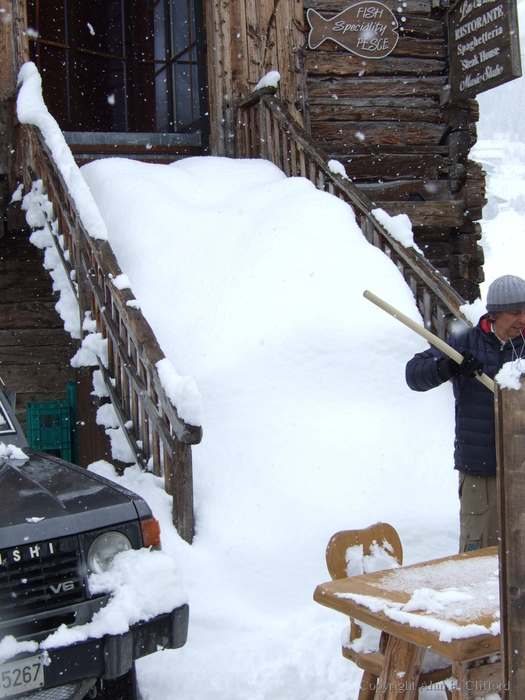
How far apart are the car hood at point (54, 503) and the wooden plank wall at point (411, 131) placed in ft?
20.5

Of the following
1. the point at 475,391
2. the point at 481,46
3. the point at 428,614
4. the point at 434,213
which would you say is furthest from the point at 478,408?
the point at 481,46

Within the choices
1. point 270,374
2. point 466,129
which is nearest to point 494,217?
point 466,129

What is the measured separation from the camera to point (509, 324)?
131 inches

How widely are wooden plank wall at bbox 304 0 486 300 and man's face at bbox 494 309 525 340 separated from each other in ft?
17.9

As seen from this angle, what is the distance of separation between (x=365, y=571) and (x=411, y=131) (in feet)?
24.0

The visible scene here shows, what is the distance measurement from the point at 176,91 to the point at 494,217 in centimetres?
5897

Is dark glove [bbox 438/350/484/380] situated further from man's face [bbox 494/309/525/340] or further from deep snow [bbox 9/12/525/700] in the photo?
deep snow [bbox 9/12/525/700]

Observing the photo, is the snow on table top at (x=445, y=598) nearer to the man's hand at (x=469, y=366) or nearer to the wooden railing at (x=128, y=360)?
the man's hand at (x=469, y=366)

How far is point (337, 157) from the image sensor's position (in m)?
8.83

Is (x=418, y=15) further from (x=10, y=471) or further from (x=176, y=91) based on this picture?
(x=10, y=471)

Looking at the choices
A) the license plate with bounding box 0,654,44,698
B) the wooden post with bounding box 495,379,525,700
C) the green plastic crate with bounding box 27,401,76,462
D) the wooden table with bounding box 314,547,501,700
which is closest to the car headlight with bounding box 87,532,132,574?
the license plate with bounding box 0,654,44,698

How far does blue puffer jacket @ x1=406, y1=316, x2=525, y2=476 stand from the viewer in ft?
Answer: 11.2

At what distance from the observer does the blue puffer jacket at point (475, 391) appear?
134 inches

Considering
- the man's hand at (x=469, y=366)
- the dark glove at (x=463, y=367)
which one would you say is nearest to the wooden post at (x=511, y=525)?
the dark glove at (x=463, y=367)
